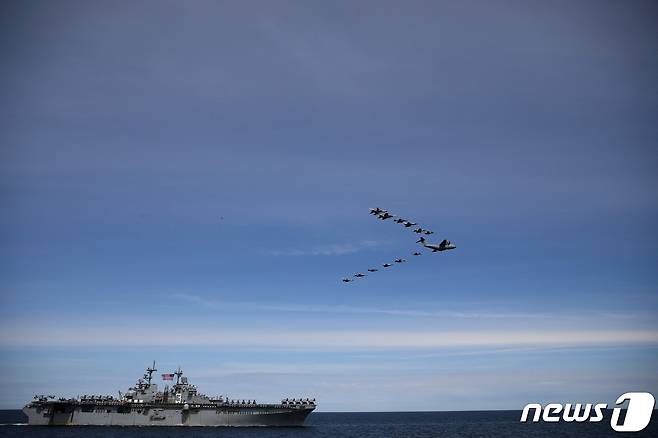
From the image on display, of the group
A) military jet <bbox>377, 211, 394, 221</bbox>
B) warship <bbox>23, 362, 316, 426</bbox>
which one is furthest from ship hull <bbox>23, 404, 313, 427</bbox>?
military jet <bbox>377, 211, 394, 221</bbox>

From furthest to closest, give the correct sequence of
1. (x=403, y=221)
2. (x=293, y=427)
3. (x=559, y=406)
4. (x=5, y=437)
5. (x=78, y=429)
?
1. (x=293, y=427)
2. (x=78, y=429)
3. (x=5, y=437)
4. (x=403, y=221)
5. (x=559, y=406)

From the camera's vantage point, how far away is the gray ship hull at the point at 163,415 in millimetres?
118125

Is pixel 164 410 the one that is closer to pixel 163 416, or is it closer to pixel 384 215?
pixel 163 416

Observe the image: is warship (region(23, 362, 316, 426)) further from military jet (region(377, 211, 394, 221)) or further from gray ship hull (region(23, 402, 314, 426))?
military jet (region(377, 211, 394, 221))

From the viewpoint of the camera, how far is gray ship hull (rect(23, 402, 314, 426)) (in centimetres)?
11812

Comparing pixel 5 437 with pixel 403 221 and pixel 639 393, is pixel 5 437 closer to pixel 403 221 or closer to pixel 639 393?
pixel 403 221

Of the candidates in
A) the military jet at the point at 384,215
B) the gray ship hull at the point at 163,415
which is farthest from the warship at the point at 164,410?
the military jet at the point at 384,215

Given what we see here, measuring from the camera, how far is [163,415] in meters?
118

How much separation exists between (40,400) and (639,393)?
125045mm

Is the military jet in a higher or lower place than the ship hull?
higher

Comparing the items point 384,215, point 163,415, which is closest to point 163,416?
point 163,415

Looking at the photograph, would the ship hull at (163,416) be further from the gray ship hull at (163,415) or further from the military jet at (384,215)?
the military jet at (384,215)

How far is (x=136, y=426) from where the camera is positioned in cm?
12119

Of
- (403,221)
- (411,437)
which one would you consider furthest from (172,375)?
(403,221)
